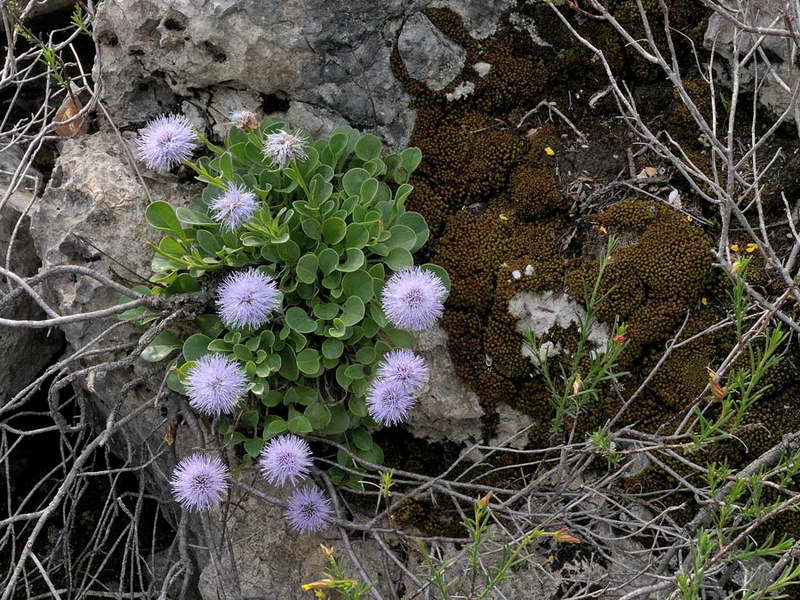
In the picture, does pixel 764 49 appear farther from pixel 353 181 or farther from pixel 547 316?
pixel 353 181

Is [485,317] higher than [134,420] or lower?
higher

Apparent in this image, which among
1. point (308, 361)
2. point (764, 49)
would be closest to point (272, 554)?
point (308, 361)

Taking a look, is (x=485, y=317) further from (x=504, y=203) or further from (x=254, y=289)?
(x=254, y=289)

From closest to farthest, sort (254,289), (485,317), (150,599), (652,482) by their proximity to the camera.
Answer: (254,289), (652,482), (485,317), (150,599)

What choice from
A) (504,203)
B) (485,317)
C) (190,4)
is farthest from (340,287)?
(190,4)

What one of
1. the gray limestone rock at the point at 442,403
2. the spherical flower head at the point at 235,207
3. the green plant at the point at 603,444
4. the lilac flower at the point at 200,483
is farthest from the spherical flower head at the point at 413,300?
the lilac flower at the point at 200,483

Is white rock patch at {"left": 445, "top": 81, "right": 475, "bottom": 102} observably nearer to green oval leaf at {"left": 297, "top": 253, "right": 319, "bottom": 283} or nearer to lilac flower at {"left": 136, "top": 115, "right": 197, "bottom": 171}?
green oval leaf at {"left": 297, "top": 253, "right": 319, "bottom": 283}

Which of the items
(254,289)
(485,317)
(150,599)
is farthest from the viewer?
(150,599)
